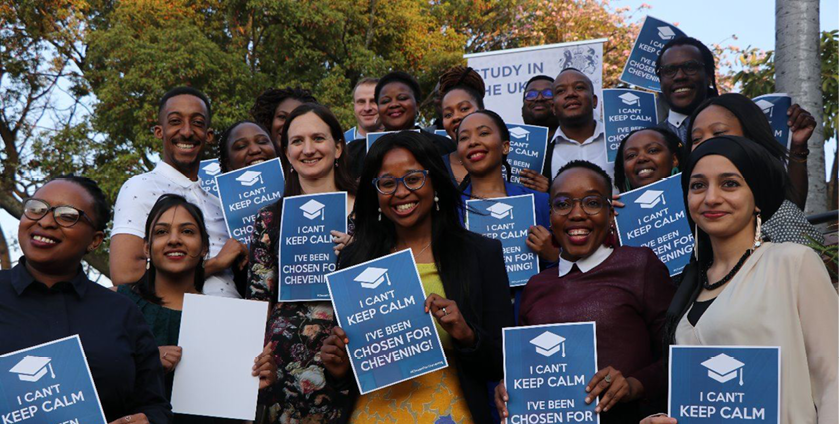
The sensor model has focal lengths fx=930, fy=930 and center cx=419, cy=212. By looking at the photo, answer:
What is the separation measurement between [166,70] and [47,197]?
50.8ft

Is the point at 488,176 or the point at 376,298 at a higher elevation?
the point at 488,176

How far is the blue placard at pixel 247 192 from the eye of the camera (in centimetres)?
604

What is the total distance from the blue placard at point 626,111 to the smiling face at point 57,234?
457cm

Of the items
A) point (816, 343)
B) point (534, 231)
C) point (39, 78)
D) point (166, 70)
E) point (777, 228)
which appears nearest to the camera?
point (816, 343)

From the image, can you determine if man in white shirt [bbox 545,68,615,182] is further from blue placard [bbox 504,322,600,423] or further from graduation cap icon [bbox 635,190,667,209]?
blue placard [bbox 504,322,600,423]

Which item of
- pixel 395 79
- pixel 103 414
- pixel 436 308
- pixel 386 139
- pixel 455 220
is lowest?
pixel 103 414

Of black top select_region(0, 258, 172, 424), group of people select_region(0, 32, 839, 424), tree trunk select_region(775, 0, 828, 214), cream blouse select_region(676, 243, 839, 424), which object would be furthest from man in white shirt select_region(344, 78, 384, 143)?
cream blouse select_region(676, 243, 839, 424)

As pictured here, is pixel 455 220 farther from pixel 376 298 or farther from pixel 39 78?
pixel 39 78

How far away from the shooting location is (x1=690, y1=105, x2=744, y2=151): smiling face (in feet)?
17.3

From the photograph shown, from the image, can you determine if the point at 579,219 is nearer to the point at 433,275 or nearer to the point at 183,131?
the point at 433,275

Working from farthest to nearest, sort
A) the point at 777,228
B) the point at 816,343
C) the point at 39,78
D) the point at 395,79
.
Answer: the point at 39,78, the point at 395,79, the point at 777,228, the point at 816,343

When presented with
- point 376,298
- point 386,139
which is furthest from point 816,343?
point 386,139

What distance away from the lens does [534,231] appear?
5582mm

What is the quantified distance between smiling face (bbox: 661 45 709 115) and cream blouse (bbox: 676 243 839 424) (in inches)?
150
